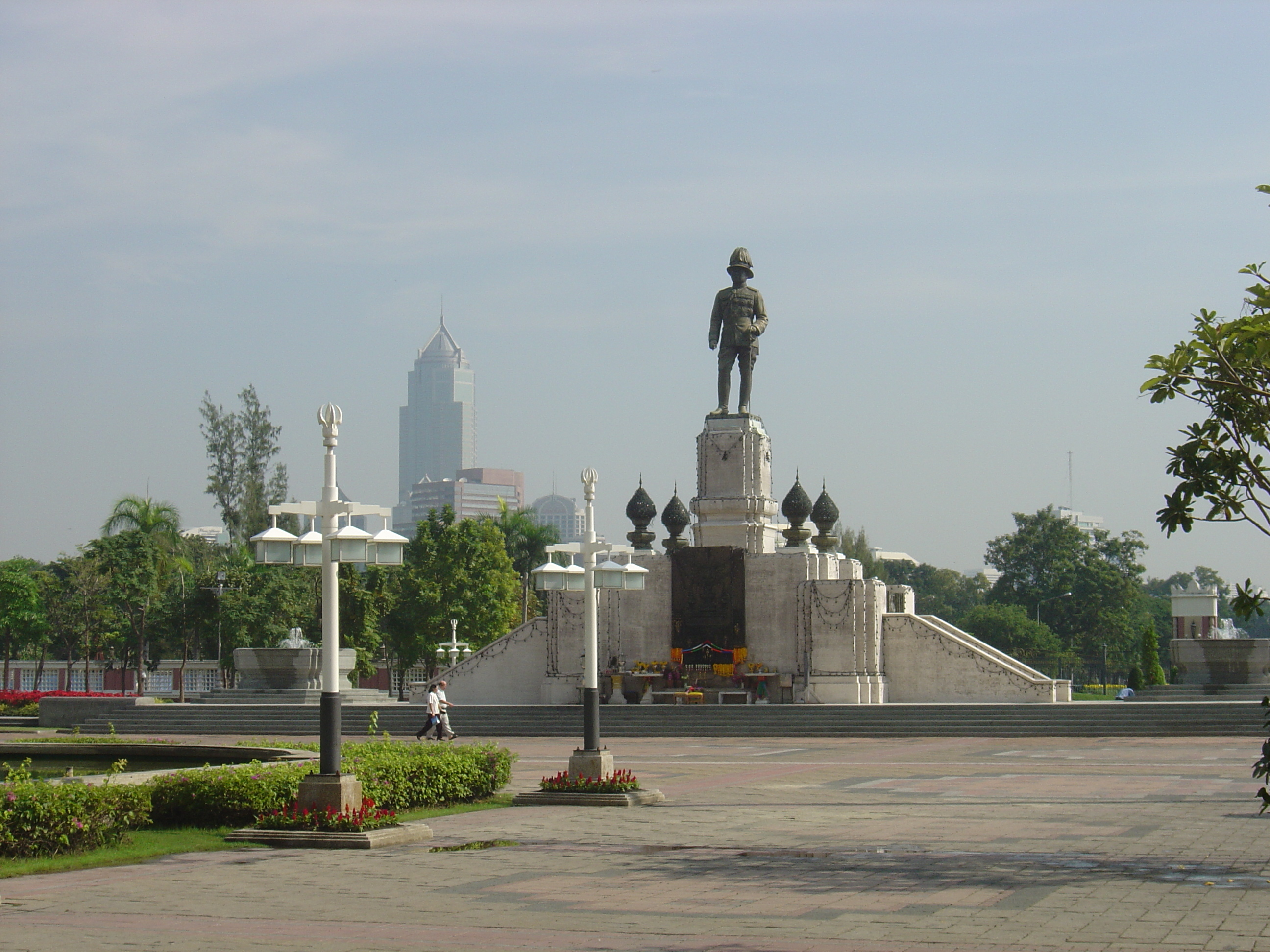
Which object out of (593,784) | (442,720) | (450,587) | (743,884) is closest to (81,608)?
(450,587)

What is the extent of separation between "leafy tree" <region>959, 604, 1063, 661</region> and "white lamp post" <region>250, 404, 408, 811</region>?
6293cm

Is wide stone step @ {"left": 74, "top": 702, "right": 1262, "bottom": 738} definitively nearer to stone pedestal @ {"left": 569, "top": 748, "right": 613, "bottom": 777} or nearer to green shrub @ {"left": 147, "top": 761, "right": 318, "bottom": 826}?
stone pedestal @ {"left": 569, "top": 748, "right": 613, "bottom": 777}

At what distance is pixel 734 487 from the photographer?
129 ft

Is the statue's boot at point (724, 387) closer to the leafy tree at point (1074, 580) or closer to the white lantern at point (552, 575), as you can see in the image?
the white lantern at point (552, 575)

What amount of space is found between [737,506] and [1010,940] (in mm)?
30880

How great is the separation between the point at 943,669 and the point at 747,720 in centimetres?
726

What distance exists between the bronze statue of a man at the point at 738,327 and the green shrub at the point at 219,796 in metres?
26.9

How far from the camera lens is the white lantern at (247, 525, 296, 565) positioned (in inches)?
510

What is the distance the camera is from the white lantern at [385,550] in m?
13.0

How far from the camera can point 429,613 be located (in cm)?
5384

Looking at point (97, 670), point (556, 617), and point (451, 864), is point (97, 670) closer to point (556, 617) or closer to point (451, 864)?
point (556, 617)

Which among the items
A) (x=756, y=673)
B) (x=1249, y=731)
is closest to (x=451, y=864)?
(x=1249, y=731)

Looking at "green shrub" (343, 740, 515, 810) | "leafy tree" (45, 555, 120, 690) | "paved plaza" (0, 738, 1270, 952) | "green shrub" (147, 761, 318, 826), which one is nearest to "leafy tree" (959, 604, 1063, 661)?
"leafy tree" (45, 555, 120, 690)

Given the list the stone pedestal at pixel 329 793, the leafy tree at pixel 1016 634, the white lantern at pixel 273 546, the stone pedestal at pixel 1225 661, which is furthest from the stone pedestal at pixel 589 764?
the leafy tree at pixel 1016 634
